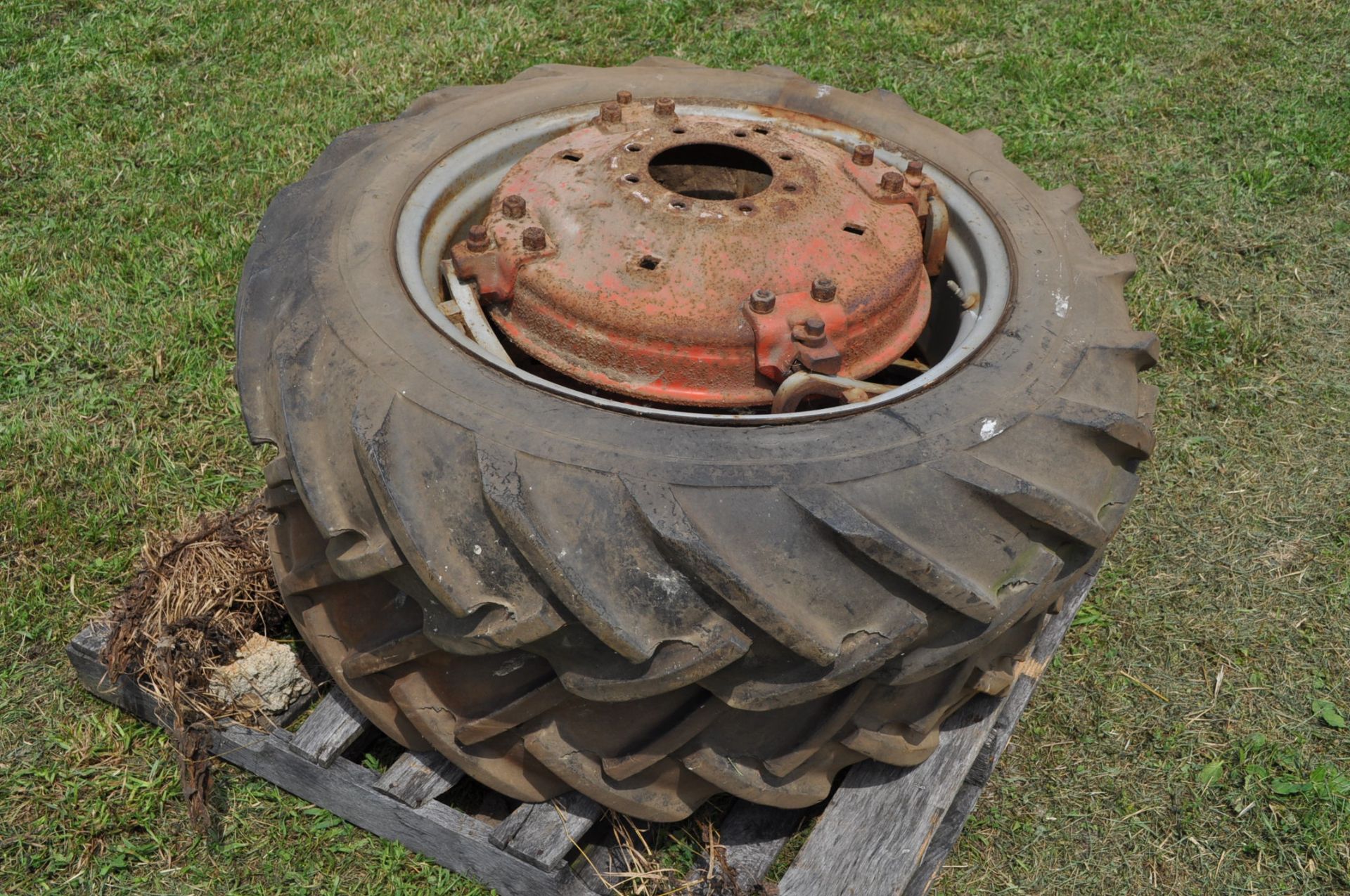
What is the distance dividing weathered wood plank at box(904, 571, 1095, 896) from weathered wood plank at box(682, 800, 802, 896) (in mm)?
280

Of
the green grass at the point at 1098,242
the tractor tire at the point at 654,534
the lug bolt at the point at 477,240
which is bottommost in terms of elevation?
the green grass at the point at 1098,242

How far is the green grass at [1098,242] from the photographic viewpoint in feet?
9.05

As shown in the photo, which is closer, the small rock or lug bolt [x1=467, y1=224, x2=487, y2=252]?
lug bolt [x1=467, y1=224, x2=487, y2=252]

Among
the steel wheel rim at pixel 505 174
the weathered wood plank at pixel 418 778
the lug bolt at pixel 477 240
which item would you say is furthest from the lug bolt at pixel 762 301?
the weathered wood plank at pixel 418 778

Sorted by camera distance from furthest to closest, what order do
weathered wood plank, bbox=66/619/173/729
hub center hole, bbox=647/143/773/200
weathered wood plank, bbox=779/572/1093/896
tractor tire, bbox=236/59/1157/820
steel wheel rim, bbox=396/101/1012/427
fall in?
weathered wood plank, bbox=66/619/173/729, hub center hole, bbox=647/143/773/200, weathered wood plank, bbox=779/572/1093/896, steel wheel rim, bbox=396/101/1012/427, tractor tire, bbox=236/59/1157/820

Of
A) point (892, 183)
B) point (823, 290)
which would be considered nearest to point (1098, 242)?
point (892, 183)

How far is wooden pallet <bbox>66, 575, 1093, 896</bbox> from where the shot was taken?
2.33 m

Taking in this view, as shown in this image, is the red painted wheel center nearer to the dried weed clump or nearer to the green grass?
the dried weed clump

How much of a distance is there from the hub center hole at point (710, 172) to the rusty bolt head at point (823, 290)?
43 centimetres

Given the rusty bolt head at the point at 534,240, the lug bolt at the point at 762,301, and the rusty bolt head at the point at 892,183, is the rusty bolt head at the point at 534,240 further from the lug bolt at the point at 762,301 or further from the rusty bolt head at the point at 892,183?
the rusty bolt head at the point at 892,183

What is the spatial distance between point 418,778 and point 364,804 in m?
0.18

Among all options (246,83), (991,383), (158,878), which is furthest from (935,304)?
(246,83)

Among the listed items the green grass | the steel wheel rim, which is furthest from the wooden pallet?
the steel wheel rim

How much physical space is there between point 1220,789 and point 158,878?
8.17 ft
